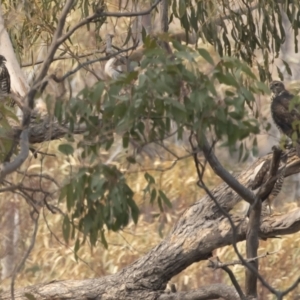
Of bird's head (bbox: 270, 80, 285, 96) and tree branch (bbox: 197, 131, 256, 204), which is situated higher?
bird's head (bbox: 270, 80, 285, 96)

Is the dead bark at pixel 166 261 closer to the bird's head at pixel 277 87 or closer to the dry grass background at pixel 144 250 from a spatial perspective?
the bird's head at pixel 277 87

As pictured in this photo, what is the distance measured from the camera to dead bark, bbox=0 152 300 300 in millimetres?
4566

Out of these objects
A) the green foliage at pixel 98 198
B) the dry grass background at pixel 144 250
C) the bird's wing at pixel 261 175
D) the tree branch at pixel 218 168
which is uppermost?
the dry grass background at pixel 144 250

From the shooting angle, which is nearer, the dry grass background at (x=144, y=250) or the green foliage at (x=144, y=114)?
the green foliage at (x=144, y=114)

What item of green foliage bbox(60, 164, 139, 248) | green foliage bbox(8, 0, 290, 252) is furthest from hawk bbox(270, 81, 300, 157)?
green foliage bbox(60, 164, 139, 248)

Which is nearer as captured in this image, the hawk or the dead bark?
the dead bark

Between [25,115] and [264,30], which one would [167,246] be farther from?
[25,115]

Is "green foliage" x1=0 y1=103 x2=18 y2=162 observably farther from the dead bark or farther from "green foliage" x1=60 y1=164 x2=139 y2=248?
the dead bark

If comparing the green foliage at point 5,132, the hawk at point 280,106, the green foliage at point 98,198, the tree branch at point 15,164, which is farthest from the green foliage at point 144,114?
the hawk at point 280,106

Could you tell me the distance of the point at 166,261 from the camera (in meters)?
4.60

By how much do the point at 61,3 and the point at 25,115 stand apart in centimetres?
247

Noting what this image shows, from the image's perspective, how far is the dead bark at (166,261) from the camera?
4.57m

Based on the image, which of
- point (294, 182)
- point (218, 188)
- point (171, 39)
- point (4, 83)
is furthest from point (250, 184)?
point (294, 182)

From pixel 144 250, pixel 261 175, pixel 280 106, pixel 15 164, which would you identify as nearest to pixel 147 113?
pixel 15 164
